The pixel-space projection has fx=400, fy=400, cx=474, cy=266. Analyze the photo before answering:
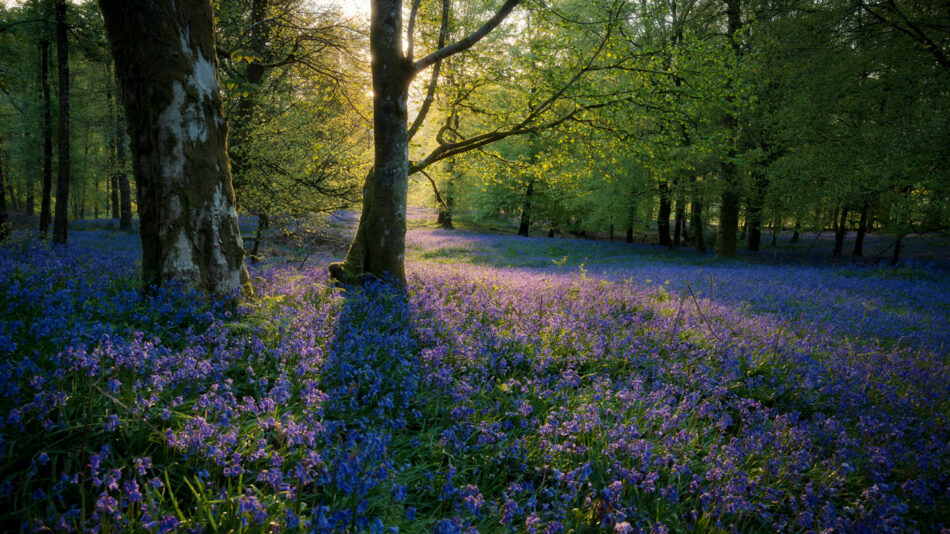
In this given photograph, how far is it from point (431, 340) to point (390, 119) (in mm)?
3736

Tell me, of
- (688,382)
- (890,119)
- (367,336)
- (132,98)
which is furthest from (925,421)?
(890,119)

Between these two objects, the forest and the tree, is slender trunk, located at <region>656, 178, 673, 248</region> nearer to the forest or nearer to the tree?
the forest

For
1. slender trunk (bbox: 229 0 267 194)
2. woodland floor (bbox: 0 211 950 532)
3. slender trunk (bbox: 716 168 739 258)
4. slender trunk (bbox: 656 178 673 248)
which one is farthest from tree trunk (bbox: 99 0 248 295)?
slender trunk (bbox: 656 178 673 248)

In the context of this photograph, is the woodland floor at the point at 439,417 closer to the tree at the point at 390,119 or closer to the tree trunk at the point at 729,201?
the tree at the point at 390,119

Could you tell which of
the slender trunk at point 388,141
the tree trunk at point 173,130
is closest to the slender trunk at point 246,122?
the slender trunk at point 388,141

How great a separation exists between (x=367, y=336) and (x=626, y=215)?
26.0 m

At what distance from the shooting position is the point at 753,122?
53.8ft

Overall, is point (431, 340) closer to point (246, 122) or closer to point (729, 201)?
point (246, 122)

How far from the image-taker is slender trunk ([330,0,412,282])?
609 cm

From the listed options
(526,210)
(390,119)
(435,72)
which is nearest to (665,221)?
(526,210)

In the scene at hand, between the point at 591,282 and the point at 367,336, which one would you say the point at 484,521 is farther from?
the point at 591,282

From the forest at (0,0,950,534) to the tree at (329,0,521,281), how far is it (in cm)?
4

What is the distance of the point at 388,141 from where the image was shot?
625cm

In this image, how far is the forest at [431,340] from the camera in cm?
208
